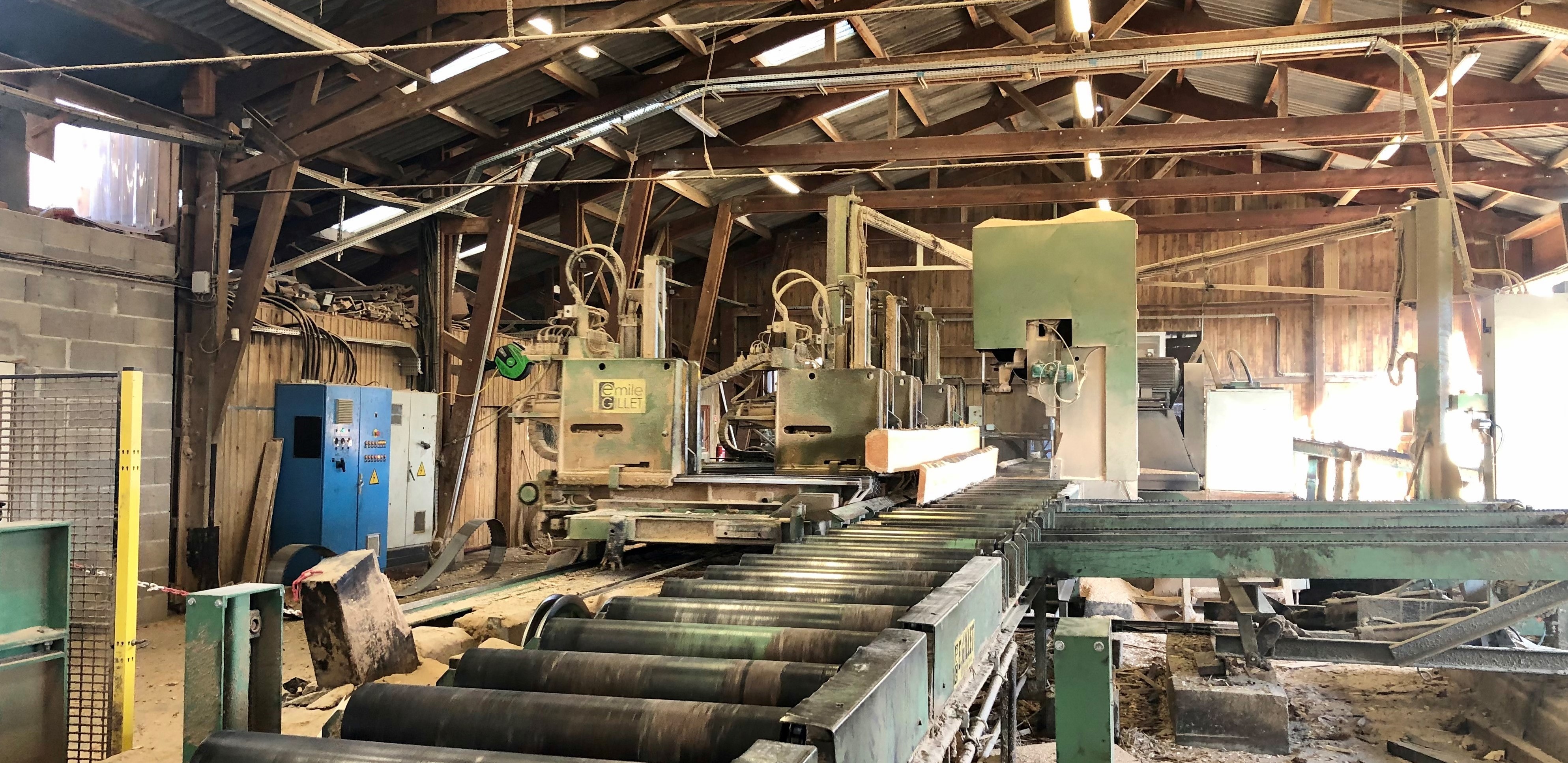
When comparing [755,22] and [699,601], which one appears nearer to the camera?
[699,601]

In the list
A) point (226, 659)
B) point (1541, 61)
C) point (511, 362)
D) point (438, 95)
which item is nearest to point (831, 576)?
point (226, 659)

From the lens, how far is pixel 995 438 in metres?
10.1

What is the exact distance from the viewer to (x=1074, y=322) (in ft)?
17.6

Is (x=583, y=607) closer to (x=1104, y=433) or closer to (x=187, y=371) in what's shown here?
(x=1104, y=433)

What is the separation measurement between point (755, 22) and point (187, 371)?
5.40m

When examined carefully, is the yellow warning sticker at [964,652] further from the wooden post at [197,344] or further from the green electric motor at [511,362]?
the green electric motor at [511,362]

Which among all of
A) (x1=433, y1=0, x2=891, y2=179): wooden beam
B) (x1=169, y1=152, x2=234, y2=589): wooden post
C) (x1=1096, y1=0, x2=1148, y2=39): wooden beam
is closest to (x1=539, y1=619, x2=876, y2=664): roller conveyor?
(x1=169, y1=152, x2=234, y2=589): wooden post

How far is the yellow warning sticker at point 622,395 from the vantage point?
225 inches

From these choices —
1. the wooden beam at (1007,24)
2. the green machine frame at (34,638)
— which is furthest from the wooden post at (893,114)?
the green machine frame at (34,638)

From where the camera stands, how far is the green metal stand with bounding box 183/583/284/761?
72.0 inches

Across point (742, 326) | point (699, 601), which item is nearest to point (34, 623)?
point (699, 601)

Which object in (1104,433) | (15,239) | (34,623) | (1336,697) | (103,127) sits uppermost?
(103,127)

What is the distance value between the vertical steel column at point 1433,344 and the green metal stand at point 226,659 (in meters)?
5.76

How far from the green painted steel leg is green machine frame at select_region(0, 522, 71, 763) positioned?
13.0 feet
